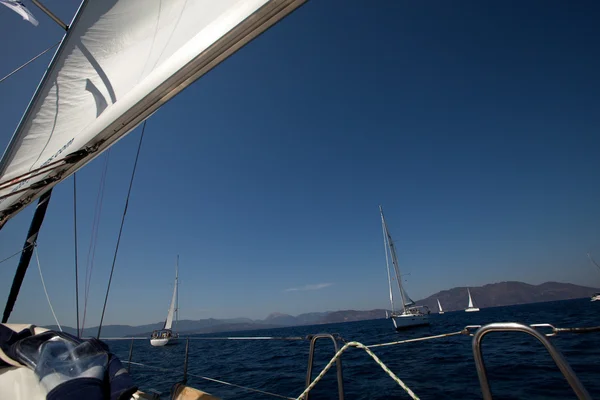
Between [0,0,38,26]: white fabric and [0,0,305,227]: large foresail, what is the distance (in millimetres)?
1427

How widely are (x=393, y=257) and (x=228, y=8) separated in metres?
39.0

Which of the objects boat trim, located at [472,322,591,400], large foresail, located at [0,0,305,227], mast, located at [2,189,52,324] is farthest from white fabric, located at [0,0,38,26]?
boat trim, located at [472,322,591,400]

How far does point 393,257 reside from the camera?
121 feet

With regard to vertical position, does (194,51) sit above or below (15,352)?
above

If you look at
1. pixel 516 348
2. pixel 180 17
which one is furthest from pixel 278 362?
pixel 180 17

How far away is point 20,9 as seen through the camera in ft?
10.9

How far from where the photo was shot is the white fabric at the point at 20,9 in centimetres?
323

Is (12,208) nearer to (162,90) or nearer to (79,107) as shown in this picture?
(79,107)

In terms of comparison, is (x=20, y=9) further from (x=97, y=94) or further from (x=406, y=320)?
(x=406, y=320)

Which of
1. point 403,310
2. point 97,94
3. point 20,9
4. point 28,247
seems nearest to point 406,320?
point 403,310

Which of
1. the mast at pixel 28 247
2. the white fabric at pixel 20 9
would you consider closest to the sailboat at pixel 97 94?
the white fabric at pixel 20 9

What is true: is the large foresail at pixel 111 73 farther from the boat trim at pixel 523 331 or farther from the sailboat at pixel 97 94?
the boat trim at pixel 523 331

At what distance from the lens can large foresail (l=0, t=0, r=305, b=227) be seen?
83.4 inches

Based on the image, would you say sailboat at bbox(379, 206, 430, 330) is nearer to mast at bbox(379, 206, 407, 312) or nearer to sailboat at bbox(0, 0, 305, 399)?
mast at bbox(379, 206, 407, 312)
